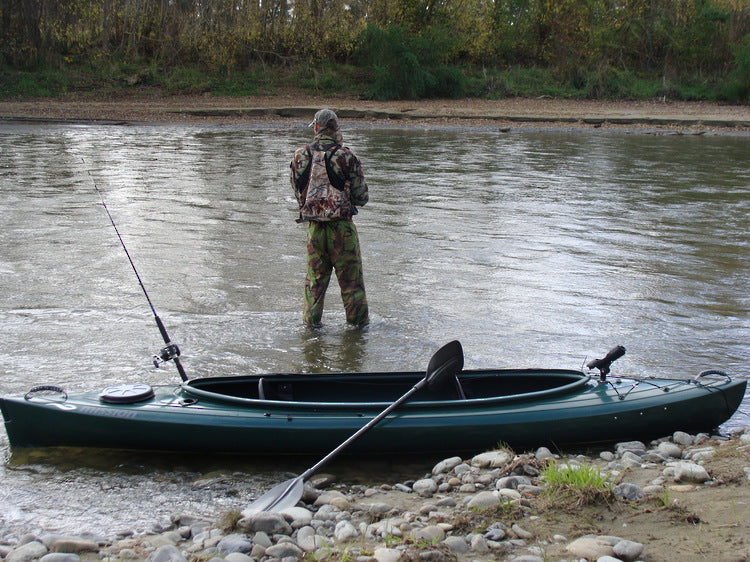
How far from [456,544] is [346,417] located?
132 centimetres

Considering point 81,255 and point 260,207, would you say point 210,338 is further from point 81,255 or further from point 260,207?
point 260,207

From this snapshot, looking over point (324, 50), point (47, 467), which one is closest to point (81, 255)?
point (47, 467)

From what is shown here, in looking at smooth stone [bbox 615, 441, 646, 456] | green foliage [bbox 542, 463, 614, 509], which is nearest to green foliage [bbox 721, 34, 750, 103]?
smooth stone [bbox 615, 441, 646, 456]

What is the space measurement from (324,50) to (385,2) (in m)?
2.81

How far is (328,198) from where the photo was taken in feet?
Answer: 20.8

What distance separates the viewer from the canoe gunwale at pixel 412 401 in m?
4.71

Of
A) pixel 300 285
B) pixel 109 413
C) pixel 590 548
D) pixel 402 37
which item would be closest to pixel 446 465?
pixel 590 548

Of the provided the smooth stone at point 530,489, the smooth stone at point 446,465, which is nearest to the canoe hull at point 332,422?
the smooth stone at point 446,465

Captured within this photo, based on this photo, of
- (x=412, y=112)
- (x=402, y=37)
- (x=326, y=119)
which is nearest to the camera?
(x=326, y=119)

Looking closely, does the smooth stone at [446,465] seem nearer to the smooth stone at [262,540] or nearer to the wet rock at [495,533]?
the wet rock at [495,533]

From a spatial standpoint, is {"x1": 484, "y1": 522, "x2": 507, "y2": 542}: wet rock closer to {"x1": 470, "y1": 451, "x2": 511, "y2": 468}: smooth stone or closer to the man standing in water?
{"x1": 470, "y1": 451, "x2": 511, "y2": 468}: smooth stone

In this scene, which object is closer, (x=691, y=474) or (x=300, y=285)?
(x=691, y=474)

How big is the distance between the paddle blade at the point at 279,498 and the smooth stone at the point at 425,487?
1.97ft

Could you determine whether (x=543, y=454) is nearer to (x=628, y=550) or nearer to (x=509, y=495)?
(x=509, y=495)
